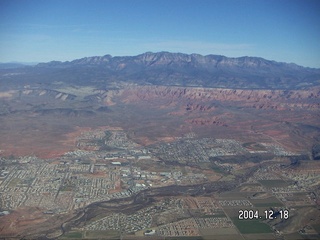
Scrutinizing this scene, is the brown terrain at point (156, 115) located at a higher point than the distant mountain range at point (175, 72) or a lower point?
lower

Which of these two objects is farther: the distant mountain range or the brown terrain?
the distant mountain range

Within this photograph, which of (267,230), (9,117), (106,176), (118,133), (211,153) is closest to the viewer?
(267,230)

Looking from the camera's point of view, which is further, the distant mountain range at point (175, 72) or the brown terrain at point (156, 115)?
the distant mountain range at point (175, 72)

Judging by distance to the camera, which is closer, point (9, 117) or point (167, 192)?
point (167, 192)

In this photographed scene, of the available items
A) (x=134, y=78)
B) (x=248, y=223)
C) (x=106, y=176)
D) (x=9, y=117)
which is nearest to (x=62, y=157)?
(x=106, y=176)

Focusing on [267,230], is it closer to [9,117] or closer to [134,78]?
[9,117]

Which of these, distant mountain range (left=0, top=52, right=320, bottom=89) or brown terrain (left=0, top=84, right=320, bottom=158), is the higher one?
distant mountain range (left=0, top=52, right=320, bottom=89)

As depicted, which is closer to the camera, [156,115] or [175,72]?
[156,115]

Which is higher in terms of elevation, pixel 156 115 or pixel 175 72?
pixel 175 72
